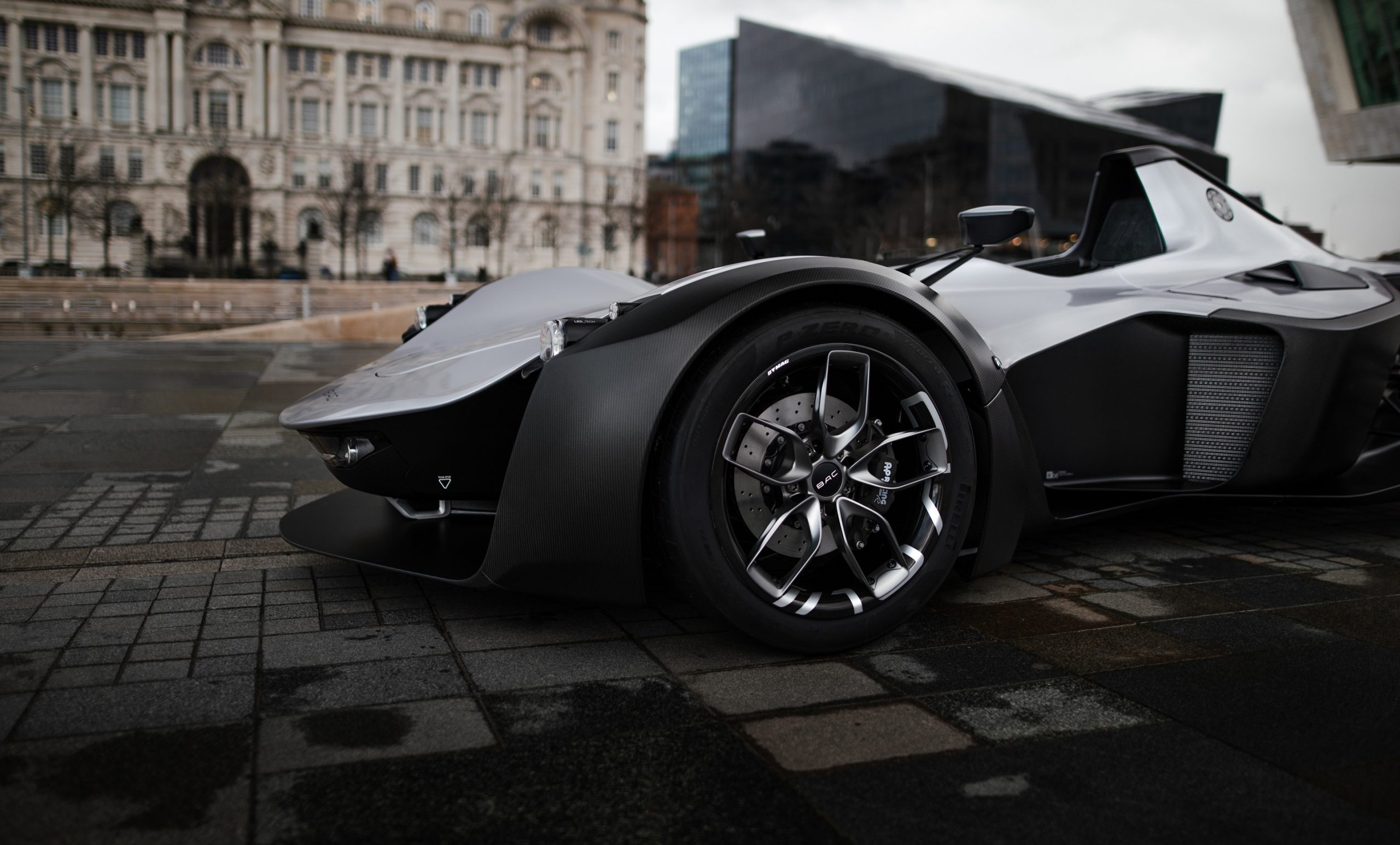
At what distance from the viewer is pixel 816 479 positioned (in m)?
2.40

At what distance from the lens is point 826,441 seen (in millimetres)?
2418

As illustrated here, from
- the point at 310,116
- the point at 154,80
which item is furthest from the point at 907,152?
the point at 154,80

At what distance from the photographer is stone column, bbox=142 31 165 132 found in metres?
69.2

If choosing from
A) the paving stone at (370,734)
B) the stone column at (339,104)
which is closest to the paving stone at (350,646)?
the paving stone at (370,734)

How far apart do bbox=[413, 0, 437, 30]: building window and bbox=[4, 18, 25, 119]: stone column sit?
26194mm

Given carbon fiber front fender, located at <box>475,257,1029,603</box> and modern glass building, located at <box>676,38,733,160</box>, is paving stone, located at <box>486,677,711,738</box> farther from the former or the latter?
modern glass building, located at <box>676,38,733,160</box>

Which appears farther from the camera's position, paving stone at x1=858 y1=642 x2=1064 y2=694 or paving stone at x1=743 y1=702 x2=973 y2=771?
paving stone at x1=858 y1=642 x2=1064 y2=694

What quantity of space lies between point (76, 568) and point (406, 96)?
263ft

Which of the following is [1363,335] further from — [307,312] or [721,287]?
[307,312]

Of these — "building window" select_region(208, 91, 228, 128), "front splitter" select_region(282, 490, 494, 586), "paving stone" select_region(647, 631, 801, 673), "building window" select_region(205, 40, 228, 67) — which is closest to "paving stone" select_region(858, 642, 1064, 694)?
"paving stone" select_region(647, 631, 801, 673)

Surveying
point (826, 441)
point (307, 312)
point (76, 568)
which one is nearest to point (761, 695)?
point (826, 441)

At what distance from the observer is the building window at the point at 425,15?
78.2 m

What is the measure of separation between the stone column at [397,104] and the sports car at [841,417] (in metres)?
79.0

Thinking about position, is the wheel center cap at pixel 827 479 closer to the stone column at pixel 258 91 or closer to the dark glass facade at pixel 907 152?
the dark glass facade at pixel 907 152
